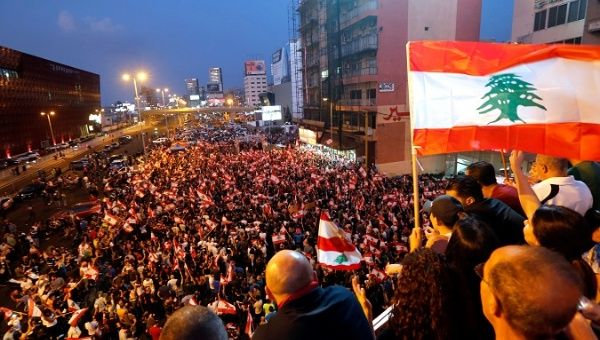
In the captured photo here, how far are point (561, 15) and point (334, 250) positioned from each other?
91.9ft

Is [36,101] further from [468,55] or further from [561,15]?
[468,55]

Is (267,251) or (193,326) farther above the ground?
(193,326)

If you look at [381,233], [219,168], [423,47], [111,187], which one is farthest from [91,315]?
[111,187]

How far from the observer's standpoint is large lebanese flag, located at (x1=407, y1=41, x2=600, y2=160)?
4.10 meters

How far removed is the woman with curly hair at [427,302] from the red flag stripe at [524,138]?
2.31m

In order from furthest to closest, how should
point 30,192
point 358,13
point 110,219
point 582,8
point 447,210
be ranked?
point 358,13 < point 30,192 < point 582,8 < point 110,219 < point 447,210

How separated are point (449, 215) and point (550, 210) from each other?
1023mm

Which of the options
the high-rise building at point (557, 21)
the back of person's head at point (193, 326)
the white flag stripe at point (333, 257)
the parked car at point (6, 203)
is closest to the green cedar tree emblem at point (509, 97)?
the back of person's head at point (193, 326)

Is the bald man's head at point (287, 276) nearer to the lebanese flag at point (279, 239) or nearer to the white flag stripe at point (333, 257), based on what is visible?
the white flag stripe at point (333, 257)

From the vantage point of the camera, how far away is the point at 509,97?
14.1 feet

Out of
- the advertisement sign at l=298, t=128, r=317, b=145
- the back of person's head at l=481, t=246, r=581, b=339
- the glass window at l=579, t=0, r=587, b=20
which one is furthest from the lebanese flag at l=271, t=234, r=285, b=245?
the advertisement sign at l=298, t=128, r=317, b=145

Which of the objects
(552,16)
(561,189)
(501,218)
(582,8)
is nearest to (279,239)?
(501,218)

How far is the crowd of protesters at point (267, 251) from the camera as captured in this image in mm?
2184

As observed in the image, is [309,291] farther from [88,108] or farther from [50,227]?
[88,108]
